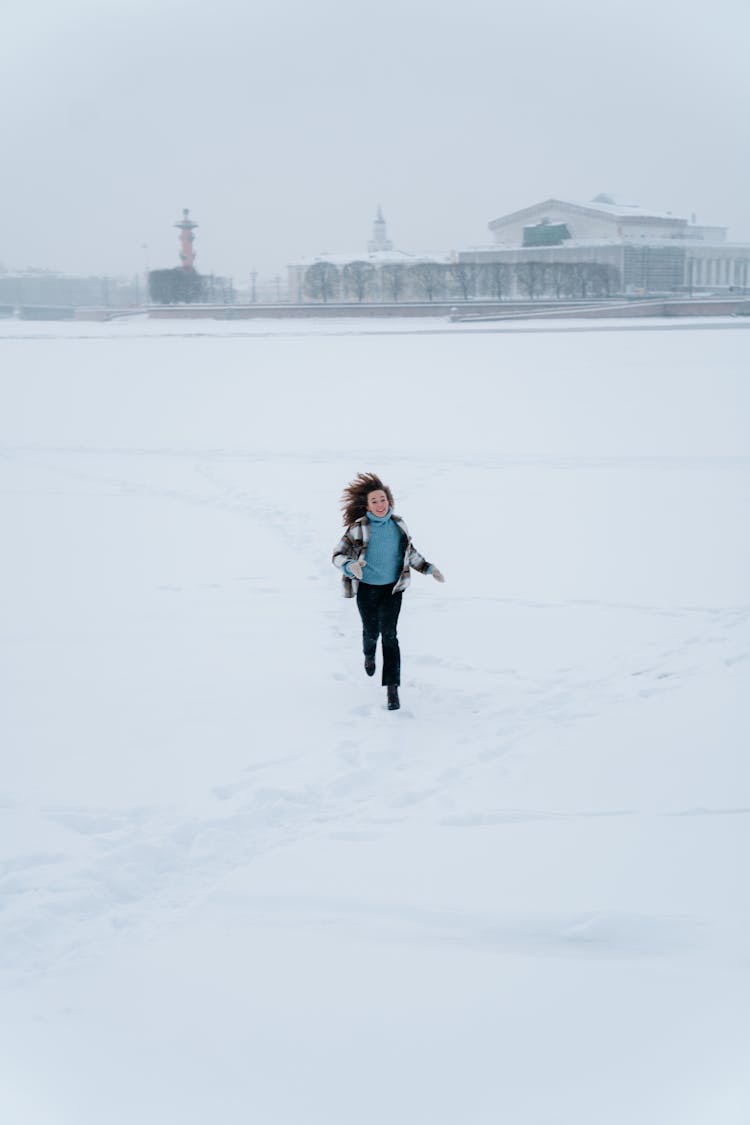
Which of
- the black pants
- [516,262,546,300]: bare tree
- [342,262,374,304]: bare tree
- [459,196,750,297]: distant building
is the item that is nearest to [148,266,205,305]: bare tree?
[342,262,374,304]: bare tree

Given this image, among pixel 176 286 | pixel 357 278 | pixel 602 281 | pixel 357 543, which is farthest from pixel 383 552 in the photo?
pixel 176 286

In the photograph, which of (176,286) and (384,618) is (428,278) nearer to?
(176,286)

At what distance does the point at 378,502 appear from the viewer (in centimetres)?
539

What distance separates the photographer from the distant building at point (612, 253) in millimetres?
55188

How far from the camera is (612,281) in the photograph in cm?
5747

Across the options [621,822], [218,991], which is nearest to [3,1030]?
[218,991]

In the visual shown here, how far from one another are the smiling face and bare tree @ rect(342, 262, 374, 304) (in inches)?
2298

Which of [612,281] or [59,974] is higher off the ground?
[612,281]

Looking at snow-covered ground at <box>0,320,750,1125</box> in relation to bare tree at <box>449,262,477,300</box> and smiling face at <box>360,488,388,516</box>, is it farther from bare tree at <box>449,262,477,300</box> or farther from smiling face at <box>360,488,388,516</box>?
bare tree at <box>449,262,477,300</box>

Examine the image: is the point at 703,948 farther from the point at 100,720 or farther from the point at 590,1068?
the point at 100,720

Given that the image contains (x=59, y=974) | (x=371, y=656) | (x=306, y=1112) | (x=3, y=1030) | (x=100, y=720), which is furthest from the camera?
(x=371, y=656)

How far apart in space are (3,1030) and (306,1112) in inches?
36.2

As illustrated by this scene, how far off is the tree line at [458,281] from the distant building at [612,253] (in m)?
0.09

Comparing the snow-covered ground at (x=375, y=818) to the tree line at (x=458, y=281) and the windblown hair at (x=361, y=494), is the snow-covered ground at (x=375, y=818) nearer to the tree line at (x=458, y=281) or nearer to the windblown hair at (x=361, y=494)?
the windblown hair at (x=361, y=494)
